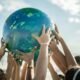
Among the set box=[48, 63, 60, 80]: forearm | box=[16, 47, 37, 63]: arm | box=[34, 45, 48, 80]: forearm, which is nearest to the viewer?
box=[34, 45, 48, 80]: forearm

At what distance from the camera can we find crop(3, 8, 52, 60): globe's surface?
443 centimetres

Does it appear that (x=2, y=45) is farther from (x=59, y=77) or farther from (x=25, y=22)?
(x=59, y=77)

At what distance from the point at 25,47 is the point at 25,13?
24.2 inches

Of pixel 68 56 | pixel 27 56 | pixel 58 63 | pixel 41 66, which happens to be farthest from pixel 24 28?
pixel 41 66

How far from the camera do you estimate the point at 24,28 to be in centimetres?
444

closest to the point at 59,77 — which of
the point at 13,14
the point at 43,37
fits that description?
the point at 13,14

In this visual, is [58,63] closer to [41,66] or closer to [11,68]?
[11,68]

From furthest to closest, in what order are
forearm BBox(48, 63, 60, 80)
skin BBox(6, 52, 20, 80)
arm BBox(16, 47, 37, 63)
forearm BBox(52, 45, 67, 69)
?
forearm BBox(48, 63, 60, 80) → skin BBox(6, 52, 20, 80) → forearm BBox(52, 45, 67, 69) → arm BBox(16, 47, 37, 63)

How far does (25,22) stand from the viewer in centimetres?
449

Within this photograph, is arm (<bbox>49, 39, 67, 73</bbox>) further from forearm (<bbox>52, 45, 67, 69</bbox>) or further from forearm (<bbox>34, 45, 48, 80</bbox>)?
forearm (<bbox>34, 45, 48, 80</bbox>)

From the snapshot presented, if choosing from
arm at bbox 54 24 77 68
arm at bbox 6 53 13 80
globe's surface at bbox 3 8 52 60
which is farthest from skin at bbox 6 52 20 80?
arm at bbox 54 24 77 68

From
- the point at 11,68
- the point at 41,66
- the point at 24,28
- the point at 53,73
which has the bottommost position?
the point at 53,73

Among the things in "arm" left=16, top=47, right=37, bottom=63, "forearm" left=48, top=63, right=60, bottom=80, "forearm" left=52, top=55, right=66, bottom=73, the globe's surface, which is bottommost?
"forearm" left=48, top=63, right=60, bottom=80

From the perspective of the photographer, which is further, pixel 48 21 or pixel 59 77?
pixel 59 77
